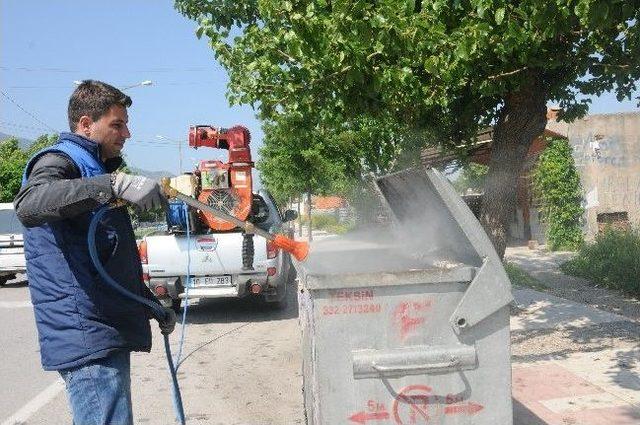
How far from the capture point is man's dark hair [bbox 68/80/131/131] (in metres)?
2.72

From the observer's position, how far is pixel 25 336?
8602mm

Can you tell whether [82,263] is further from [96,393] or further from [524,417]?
[524,417]

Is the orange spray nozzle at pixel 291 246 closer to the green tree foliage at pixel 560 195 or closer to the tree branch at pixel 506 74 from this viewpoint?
the tree branch at pixel 506 74

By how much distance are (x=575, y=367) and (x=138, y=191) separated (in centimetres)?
461

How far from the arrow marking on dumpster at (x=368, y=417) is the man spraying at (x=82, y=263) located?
1065mm

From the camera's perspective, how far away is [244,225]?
2953 millimetres

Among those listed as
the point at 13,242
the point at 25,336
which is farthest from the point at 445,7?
the point at 13,242

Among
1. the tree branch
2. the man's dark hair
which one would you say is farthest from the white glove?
the tree branch

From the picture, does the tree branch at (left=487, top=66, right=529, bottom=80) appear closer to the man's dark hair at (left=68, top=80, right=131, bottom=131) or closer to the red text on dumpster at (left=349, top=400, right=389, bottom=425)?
the red text on dumpster at (left=349, top=400, right=389, bottom=425)

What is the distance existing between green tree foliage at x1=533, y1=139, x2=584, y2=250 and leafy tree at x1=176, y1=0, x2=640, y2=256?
10939 mm

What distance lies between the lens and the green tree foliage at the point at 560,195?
17.5 metres

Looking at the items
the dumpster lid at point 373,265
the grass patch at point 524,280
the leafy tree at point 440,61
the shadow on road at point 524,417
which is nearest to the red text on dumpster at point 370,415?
the dumpster lid at point 373,265

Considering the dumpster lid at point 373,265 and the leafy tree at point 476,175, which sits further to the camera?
the leafy tree at point 476,175

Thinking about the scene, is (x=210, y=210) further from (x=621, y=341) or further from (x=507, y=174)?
(x=621, y=341)
